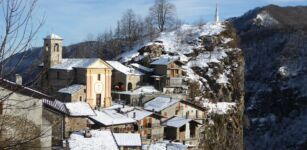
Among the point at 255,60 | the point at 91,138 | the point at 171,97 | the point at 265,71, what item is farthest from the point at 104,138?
the point at 255,60

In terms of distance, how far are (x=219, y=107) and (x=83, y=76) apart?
16545mm

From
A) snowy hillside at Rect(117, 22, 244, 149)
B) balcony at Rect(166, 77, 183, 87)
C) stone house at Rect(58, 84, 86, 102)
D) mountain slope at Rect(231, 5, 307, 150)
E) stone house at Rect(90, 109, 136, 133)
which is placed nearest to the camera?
stone house at Rect(90, 109, 136, 133)

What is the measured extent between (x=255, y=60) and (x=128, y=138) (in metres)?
A: 89.6

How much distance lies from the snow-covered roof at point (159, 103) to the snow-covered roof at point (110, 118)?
5575 millimetres

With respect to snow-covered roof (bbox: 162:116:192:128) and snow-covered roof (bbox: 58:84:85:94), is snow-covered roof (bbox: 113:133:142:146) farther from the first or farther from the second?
snow-covered roof (bbox: 58:84:85:94)

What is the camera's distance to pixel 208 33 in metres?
66.6

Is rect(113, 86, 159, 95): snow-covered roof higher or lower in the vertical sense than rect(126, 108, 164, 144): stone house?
higher

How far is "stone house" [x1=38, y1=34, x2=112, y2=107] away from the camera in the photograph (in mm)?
48438

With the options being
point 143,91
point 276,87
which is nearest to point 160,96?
point 143,91

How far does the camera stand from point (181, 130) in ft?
149

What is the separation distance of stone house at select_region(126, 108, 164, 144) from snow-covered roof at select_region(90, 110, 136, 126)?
4.24 ft

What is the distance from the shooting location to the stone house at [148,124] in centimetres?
4206

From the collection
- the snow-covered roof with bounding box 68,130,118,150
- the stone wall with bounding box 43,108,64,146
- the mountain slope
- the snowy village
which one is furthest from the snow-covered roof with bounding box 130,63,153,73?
the mountain slope

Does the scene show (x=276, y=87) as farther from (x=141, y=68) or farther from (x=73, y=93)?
(x=73, y=93)
